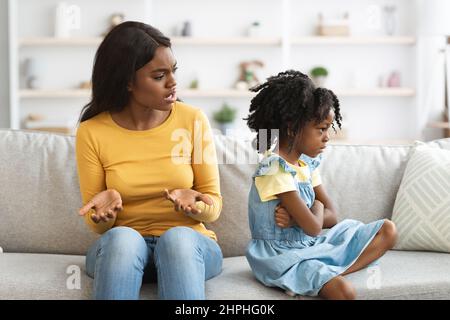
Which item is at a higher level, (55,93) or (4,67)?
(4,67)

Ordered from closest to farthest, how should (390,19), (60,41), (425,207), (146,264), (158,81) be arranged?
1. (146,264)
2. (158,81)
3. (425,207)
4. (60,41)
5. (390,19)

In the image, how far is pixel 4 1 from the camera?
195 inches

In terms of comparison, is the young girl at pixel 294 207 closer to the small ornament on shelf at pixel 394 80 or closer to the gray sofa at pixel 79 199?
the gray sofa at pixel 79 199

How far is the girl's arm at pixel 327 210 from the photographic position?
1.82m

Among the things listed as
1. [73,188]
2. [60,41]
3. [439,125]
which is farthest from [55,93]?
[73,188]

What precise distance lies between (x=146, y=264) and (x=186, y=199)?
0.60 feet

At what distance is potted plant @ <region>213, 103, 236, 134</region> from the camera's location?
4992mm

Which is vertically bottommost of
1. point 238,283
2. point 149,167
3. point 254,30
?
point 238,283

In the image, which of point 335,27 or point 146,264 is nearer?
point 146,264

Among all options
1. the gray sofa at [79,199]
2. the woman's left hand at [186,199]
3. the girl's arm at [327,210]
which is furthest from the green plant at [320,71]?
the woman's left hand at [186,199]

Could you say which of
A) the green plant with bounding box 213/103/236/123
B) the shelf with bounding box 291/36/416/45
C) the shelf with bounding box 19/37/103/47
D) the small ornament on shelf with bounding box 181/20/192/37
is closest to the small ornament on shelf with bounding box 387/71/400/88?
the shelf with bounding box 291/36/416/45

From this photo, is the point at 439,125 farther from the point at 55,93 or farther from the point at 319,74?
the point at 55,93

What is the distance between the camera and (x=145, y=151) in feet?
5.91

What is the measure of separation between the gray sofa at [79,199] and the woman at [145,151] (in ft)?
0.62
